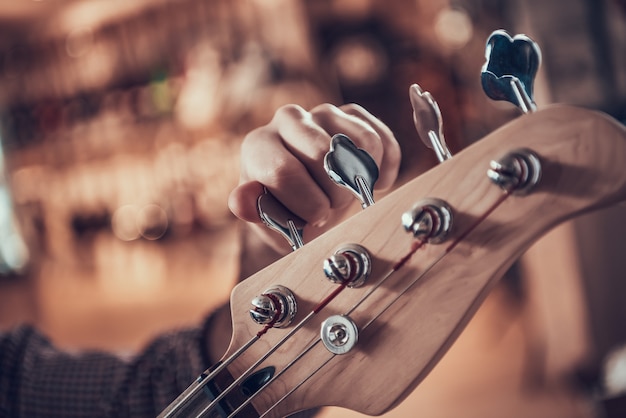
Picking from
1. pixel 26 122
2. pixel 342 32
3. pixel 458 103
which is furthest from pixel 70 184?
pixel 458 103

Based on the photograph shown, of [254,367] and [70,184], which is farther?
Answer: [70,184]

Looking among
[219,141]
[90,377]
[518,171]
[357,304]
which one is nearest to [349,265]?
[357,304]

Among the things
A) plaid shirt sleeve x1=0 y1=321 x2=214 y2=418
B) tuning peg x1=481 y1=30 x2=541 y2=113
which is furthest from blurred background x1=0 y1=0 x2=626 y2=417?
tuning peg x1=481 y1=30 x2=541 y2=113

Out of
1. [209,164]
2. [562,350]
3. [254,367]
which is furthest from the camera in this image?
[209,164]

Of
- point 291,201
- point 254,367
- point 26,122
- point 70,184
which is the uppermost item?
point 291,201

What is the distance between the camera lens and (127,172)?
4.25 metres

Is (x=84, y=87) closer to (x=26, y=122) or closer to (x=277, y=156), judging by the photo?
(x=26, y=122)

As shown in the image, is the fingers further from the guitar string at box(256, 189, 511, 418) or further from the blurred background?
the blurred background

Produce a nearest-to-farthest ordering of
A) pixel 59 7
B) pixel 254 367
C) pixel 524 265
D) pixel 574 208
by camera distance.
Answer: pixel 574 208 → pixel 254 367 → pixel 524 265 → pixel 59 7

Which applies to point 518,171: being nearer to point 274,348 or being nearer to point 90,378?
point 274,348

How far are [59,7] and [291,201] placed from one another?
4094 millimetres

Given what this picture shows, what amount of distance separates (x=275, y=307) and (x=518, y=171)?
227 millimetres

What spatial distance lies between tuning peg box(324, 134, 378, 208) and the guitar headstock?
33mm

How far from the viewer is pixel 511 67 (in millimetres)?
479
